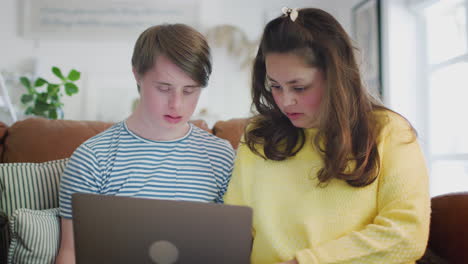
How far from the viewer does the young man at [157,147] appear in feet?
3.69

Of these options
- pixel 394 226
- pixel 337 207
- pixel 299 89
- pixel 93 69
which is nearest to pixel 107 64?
pixel 93 69

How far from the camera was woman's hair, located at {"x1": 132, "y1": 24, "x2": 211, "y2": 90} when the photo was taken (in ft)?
3.70

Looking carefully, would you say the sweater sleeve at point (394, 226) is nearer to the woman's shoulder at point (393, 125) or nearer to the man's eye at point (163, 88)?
the woman's shoulder at point (393, 125)

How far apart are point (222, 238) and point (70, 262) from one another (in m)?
0.58

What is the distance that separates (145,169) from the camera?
1.16 meters

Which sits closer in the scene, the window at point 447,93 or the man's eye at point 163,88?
the man's eye at point 163,88

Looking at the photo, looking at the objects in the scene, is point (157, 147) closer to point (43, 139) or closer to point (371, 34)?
point (43, 139)

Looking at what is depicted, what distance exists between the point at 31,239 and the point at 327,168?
0.78 metres

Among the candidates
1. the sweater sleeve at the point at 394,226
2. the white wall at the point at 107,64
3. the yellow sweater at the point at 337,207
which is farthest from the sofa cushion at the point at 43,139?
the white wall at the point at 107,64

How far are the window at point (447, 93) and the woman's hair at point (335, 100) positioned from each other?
1.65m

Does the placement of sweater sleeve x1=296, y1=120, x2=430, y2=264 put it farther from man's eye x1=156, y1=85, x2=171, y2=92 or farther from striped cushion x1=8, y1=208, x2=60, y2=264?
striped cushion x1=8, y1=208, x2=60, y2=264

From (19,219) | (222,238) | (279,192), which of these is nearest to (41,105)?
(19,219)

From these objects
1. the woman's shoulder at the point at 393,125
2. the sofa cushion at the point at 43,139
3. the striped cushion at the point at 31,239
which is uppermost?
the woman's shoulder at the point at 393,125

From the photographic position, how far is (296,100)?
1.02 meters
